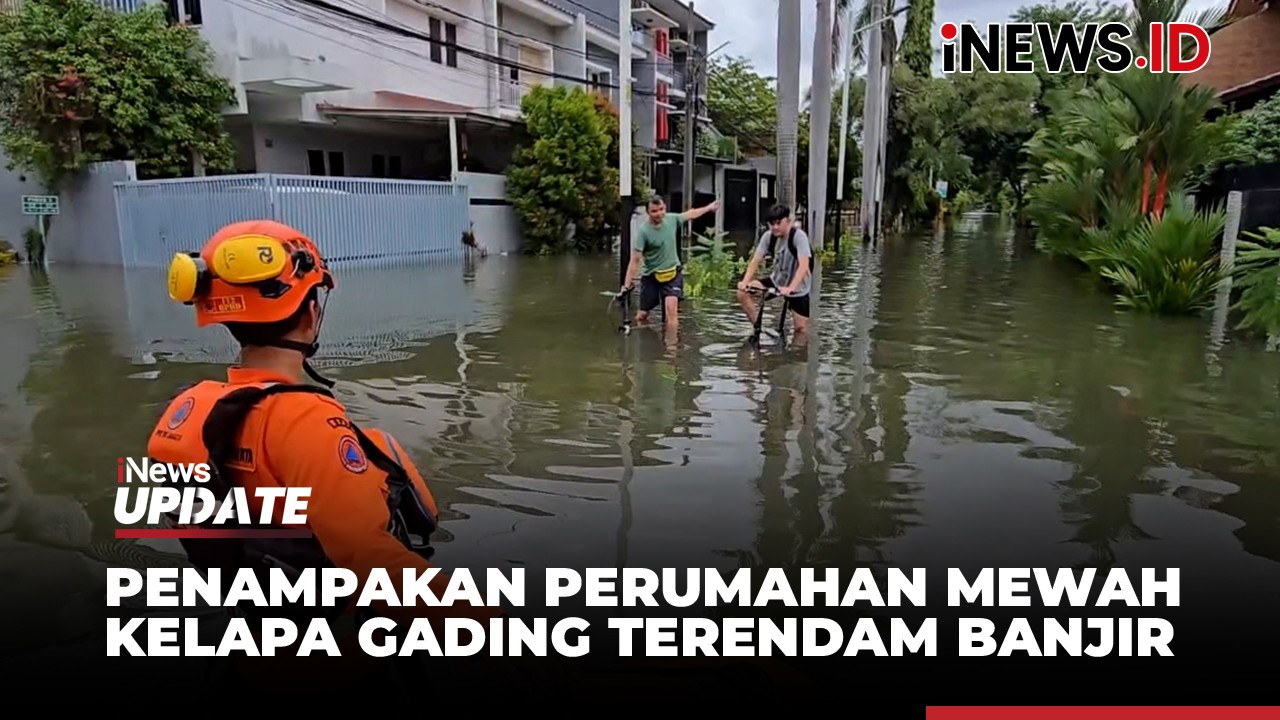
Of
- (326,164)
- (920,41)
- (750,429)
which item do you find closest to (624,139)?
(750,429)

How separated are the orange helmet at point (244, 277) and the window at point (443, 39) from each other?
24.0 meters

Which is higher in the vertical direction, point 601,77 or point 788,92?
point 601,77

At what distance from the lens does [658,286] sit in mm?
9930

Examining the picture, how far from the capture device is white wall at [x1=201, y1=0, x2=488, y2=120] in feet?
64.2

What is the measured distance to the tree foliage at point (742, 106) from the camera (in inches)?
1725

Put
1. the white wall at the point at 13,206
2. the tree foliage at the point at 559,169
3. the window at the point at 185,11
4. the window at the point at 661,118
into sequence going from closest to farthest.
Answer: the white wall at the point at 13,206, the window at the point at 185,11, the tree foliage at the point at 559,169, the window at the point at 661,118

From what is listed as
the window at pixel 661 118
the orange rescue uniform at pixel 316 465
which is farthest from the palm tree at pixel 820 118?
the orange rescue uniform at pixel 316 465

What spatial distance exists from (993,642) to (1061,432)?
3197 millimetres

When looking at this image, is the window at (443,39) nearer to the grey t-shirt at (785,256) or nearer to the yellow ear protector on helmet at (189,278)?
the grey t-shirt at (785,256)

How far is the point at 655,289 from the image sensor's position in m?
9.96

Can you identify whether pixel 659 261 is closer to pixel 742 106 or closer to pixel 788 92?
pixel 788 92

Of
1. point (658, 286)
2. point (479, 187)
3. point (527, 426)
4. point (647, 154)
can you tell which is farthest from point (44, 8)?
point (647, 154)

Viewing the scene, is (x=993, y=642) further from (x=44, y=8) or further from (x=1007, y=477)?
(x=44, y=8)

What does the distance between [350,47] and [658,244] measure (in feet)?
49.8
